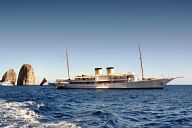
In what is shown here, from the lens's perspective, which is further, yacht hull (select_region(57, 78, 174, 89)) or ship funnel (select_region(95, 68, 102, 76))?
ship funnel (select_region(95, 68, 102, 76))

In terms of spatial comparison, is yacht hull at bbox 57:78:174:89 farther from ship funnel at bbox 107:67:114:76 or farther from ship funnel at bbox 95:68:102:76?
ship funnel at bbox 95:68:102:76

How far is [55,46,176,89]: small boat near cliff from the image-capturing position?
A: 100 m

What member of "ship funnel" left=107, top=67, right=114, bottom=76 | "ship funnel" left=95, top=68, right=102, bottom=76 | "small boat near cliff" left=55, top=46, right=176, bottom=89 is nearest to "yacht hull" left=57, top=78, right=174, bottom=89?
"small boat near cliff" left=55, top=46, right=176, bottom=89

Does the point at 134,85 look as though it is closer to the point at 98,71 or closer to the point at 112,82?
the point at 112,82

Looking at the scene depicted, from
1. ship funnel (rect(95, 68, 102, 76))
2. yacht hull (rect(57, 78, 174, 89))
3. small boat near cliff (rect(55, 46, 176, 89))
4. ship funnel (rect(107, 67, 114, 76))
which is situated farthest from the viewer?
ship funnel (rect(95, 68, 102, 76))

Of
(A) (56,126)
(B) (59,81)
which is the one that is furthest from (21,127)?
(B) (59,81)

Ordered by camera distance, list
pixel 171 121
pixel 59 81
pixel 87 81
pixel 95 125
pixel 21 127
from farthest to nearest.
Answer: pixel 59 81 → pixel 87 81 → pixel 171 121 → pixel 95 125 → pixel 21 127

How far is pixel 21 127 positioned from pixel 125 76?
84.8 meters

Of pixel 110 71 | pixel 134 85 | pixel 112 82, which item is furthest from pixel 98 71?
pixel 134 85

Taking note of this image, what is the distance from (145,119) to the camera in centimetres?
2428

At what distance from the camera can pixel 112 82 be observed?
10431 centimetres

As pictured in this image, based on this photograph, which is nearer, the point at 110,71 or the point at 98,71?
the point at 110,71

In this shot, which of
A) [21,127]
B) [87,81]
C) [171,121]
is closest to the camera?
[21,127]

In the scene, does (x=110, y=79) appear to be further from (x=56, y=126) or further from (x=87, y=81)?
(x=56, y=126)
